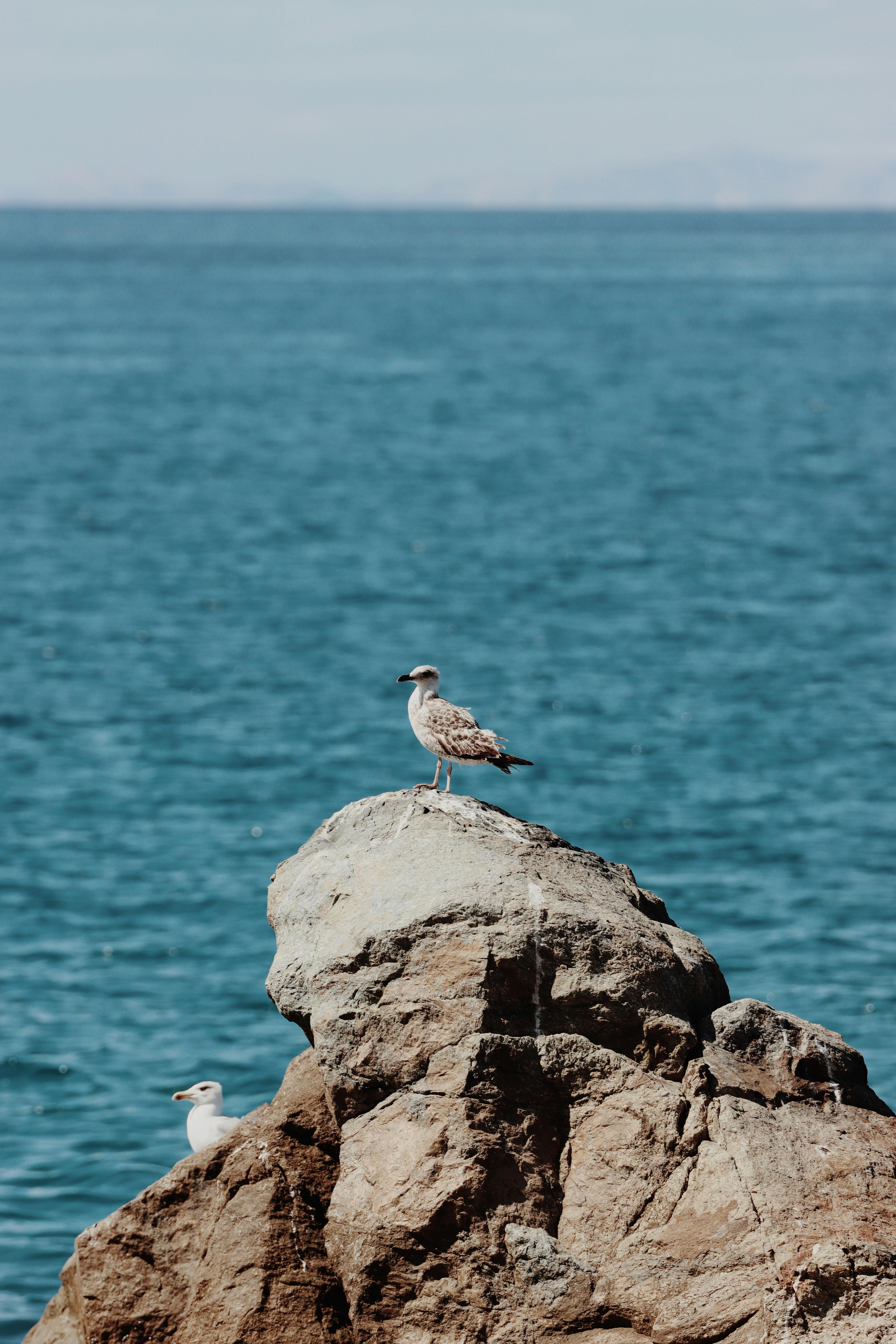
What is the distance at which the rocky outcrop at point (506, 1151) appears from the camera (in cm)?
771

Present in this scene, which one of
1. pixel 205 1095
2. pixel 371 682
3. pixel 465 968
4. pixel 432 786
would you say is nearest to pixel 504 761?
pixel 432 786

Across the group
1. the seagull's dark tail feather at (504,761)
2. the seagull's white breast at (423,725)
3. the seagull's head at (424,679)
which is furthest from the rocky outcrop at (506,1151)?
the seagull's head at (424,679)

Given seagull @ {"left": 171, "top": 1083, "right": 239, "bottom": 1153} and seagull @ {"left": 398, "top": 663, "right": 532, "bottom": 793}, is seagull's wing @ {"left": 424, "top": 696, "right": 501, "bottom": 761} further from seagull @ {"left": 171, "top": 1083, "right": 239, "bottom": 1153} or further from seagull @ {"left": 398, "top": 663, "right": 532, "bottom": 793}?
seagull @ {"left": 171, "top": 1083, "right": 239, "bottom": 1153}

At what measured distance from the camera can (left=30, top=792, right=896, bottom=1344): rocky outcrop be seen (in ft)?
25.3

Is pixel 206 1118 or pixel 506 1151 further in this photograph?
pixel 206 1118

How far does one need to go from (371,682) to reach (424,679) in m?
21.0

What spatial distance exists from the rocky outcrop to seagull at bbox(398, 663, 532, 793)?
40cm

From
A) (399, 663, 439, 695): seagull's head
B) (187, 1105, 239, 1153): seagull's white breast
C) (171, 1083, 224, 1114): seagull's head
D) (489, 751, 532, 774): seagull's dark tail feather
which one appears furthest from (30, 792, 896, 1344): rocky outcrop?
(171, 1083, 224, 1114): seagull's head

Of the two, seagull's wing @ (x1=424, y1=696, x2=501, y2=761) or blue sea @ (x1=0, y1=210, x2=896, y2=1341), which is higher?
seagull's wing @ (x1=424, y1=696, x2=501, y2=761)

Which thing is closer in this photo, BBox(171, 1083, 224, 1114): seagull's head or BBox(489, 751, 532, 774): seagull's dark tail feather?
BBox(489, 751, 532, 774): seagull's dark tail feather

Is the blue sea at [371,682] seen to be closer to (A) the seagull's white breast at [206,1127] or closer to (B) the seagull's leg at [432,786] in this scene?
(A) the seagull's white breast at [206,1127]

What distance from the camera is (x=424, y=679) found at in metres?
10.3

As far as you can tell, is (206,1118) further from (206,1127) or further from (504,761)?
(504,761)

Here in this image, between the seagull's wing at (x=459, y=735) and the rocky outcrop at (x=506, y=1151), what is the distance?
42 centimetres
